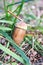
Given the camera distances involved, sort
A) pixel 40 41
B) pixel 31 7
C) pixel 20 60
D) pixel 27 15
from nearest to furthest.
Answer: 1. pixel 20 60
2. pixel 40 41
3. pixel 27 15
4. pixel 31 7

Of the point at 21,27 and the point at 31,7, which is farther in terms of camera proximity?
the point at 31,7

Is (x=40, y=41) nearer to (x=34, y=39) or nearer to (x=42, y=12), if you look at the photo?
(x=34, y=39)

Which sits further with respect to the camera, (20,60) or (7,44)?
(7,44)

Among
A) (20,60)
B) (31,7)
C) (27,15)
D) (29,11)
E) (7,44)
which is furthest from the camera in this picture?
(31,7)

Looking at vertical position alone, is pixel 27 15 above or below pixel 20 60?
above

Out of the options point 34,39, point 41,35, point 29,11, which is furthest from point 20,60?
point 29,11

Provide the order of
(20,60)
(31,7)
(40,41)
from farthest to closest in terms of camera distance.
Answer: (31,7), (40,41), (20,60)

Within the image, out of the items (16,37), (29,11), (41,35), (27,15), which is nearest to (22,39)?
(16,37)

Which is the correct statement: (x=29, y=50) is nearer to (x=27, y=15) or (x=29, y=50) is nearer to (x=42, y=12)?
(x=27, y=15)

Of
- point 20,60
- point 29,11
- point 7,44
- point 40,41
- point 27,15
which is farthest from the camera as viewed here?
point 29,11
